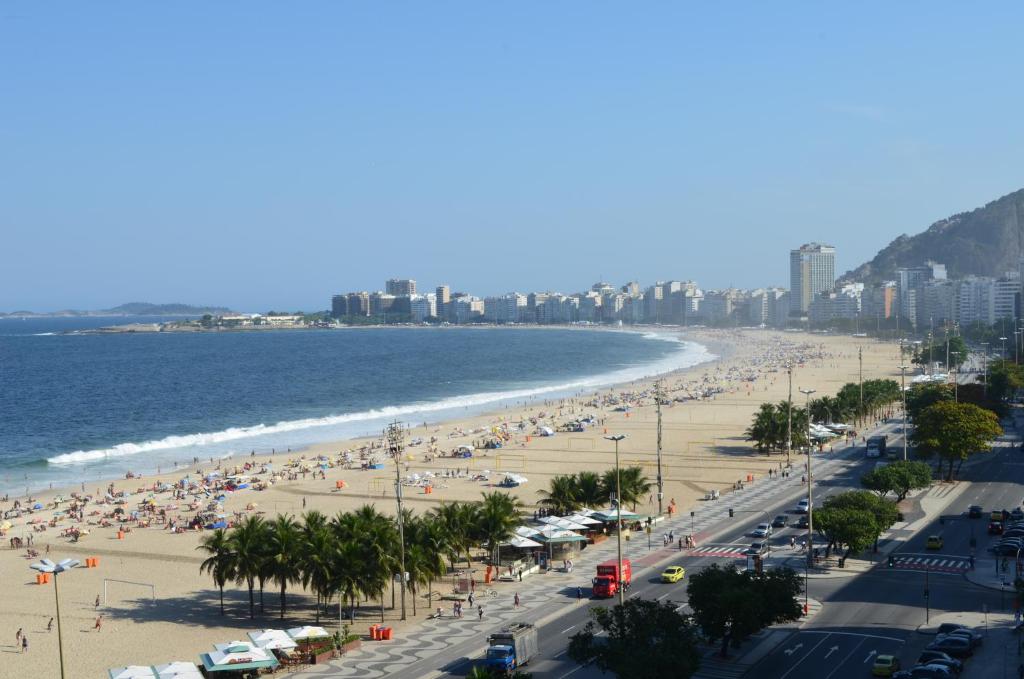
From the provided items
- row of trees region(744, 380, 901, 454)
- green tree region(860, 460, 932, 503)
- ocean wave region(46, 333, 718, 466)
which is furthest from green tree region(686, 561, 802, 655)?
ocean wave region(46, 333, 718, 466)

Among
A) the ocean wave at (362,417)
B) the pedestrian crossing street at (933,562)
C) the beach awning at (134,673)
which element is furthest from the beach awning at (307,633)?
the ocean wave at (362,417)

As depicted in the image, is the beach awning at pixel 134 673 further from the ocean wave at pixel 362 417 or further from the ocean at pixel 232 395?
the ocean wave at pixel 362 417

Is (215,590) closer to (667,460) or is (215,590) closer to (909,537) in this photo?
(909,537)

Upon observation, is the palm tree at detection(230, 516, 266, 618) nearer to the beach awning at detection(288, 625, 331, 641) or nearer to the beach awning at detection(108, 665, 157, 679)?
the beach awning at detection(288, 625, 331, 641)

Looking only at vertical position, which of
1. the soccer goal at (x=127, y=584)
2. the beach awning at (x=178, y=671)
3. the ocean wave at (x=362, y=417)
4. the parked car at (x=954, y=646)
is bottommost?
the soccer goal at (x=127, y=584)

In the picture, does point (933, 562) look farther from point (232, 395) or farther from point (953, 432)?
point (232, 395)
